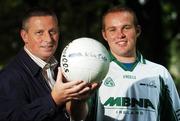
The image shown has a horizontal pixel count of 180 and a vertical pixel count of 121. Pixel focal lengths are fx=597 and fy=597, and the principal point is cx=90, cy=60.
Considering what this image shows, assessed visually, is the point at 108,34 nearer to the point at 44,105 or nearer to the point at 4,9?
the point at 44,105

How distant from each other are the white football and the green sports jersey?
0.99m

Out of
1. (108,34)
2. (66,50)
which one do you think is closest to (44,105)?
(66,50)

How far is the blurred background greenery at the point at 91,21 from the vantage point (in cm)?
1462

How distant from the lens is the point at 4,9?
54.5ft

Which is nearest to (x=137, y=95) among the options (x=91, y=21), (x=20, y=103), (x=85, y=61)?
(x=85, y=61)

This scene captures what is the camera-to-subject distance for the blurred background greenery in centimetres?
1462

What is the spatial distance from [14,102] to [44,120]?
0.98 feet

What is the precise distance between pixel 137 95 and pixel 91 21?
10505 millimetres

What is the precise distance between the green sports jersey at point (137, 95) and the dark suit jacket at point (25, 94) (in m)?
0.83

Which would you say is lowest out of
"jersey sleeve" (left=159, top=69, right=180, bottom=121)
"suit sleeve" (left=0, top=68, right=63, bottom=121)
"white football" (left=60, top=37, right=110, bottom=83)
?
"jersey sleeve" (left=159, top=69, right=180, bottom=121)

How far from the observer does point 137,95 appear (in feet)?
20.3

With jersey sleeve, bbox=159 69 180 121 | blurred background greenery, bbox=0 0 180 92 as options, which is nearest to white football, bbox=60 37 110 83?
jersey sleeve, bbox=159 69 180 121

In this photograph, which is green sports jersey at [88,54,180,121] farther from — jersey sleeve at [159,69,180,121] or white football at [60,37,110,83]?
white football at [60,37,110,83]

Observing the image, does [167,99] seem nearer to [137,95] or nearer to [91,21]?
[137,95]
